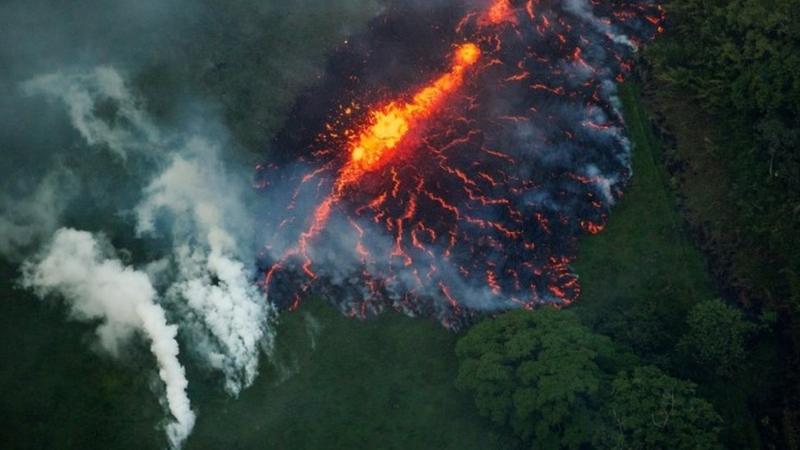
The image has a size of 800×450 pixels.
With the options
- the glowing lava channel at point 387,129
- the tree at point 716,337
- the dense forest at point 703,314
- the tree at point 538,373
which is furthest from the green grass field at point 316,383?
the glowing lava channel at point 387,129

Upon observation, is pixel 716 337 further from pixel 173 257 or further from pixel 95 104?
pixel 95 104

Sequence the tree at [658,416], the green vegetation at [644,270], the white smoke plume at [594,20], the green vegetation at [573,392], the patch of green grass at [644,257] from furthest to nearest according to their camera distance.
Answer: the white smoke plume at [594,20] < the patch of green grass at [644,257] < the green vegetation at [644,270] < the green vegetation at [573,392] < the tree at [658,416]

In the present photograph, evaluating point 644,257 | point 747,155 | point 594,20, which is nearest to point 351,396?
point 644,257

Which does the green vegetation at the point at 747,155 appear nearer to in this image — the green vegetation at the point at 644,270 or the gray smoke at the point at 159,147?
the green vegetation at the point at 644,270

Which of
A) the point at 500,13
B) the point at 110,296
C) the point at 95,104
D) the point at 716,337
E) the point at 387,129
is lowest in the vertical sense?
the point at 716,337

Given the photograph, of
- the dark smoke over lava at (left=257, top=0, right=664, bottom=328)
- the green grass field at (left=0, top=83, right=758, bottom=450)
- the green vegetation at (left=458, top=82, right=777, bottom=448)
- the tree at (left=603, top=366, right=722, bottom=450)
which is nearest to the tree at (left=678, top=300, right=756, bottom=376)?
the green vegetation at (left=458, top=82, right=777, bottom=448)

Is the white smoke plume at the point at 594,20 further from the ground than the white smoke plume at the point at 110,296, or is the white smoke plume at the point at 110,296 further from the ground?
the white smoke plume at the point at 110,296

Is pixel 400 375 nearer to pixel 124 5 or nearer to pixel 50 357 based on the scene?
pixel 50 357
